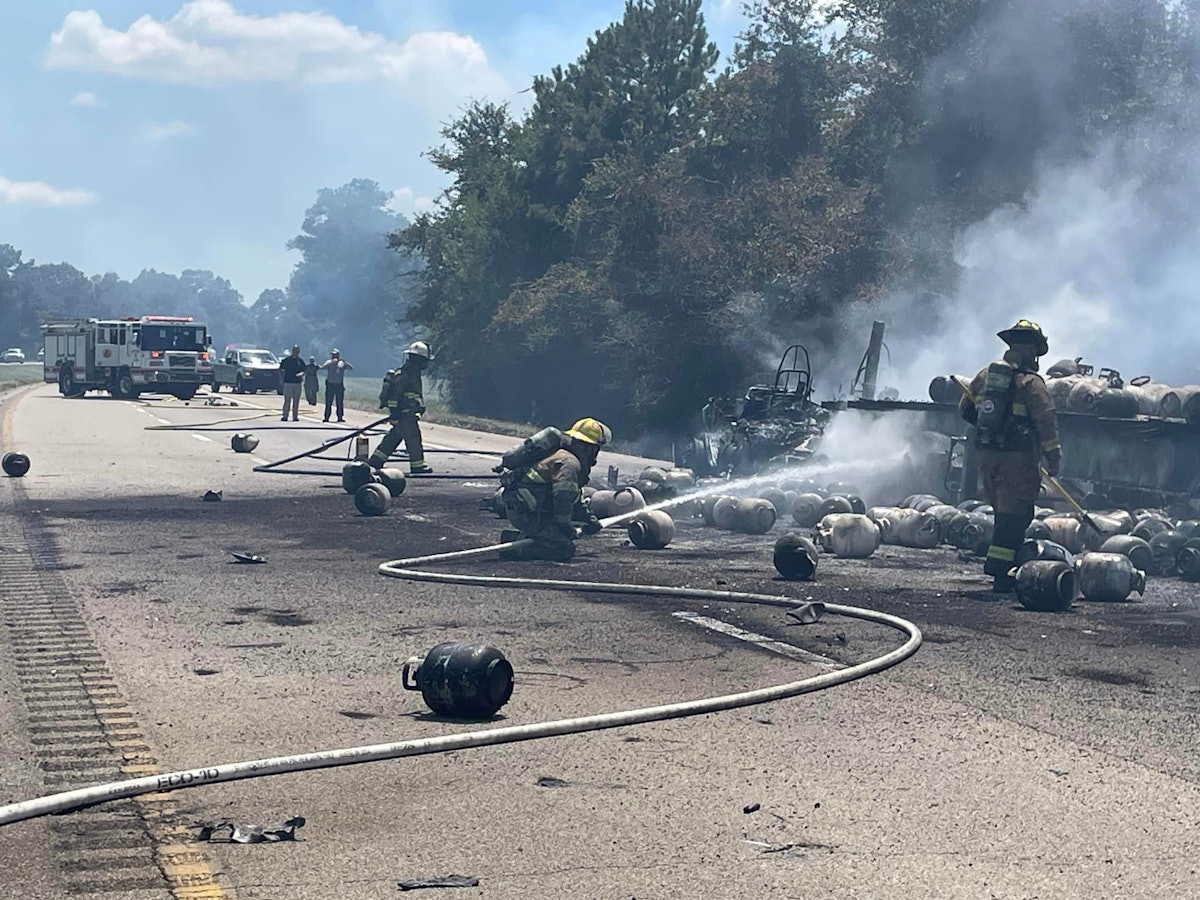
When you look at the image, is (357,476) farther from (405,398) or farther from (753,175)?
(753,175)

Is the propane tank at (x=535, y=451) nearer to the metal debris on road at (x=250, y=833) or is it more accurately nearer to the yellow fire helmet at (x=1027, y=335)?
the yellow fire helmet at (x=1027, y=335)

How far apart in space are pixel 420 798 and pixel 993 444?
24.0ft

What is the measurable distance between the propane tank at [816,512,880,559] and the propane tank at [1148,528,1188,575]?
237 centimetres

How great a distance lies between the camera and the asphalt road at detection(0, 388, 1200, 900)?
4.89 metres

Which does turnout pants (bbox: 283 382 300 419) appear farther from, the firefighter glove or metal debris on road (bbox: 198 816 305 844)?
metal debris on road (bbox: 198 816 305 844)

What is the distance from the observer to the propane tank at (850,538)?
45.3 feet

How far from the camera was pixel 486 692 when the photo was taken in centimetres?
688

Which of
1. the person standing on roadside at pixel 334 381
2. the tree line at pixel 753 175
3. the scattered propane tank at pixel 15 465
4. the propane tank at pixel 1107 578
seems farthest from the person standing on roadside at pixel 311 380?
the propane tank at pixel 1107 578

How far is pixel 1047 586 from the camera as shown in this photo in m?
10.5

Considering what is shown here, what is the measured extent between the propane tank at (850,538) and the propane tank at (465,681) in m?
7.17

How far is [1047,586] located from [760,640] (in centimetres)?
248

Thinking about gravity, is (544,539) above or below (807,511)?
below

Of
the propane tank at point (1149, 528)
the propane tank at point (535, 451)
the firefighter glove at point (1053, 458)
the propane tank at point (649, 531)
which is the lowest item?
the propane tank at point (649, 531)

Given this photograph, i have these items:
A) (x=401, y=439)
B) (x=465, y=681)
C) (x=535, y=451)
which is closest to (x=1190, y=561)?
(x=535, y=451)
